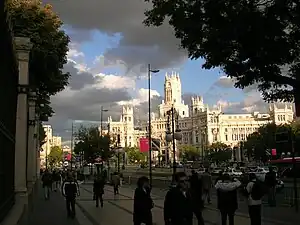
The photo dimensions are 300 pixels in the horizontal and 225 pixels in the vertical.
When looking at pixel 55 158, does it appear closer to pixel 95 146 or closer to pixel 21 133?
pixel 95 146

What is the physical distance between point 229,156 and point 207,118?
34.1 m

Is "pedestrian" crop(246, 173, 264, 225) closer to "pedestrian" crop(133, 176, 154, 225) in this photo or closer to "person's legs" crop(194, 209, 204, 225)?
"person's legs" crop(194, 209, 204, 225)

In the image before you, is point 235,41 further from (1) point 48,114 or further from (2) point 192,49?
Result: (1) point 48,114

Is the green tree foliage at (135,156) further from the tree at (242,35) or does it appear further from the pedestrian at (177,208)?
the pedestrian at (177,208)

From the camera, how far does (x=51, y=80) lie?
2850 cm

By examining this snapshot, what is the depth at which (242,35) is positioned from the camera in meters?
11.2

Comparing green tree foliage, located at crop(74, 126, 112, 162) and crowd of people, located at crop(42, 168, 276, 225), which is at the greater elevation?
green tree foliage, located at crop(74, 126, 112, 162)

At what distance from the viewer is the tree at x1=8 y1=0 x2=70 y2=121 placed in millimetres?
24594

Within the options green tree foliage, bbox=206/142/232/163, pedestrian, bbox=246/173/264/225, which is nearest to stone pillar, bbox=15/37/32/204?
pedestrian, bbox=246/173/264/225

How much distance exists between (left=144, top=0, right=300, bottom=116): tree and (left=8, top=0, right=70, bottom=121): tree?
12870mm

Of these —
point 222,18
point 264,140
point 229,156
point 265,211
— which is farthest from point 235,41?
point 229,156

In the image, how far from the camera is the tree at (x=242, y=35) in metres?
11.0

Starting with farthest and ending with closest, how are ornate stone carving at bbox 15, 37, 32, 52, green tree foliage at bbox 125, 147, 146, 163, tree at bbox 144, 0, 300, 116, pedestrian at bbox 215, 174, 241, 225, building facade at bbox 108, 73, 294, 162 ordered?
building facade at bbox 108, 73, 294, 162 → green tree foliage at bbox 125, 147, 146, 163 → ornate stone carving at bbox 15, 37, 32, 52 → pedestrian at bbox 215, 174, 241, 225 → tree at bbox 144, 0, 300, 116

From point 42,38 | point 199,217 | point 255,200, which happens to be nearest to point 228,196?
point 255,200
